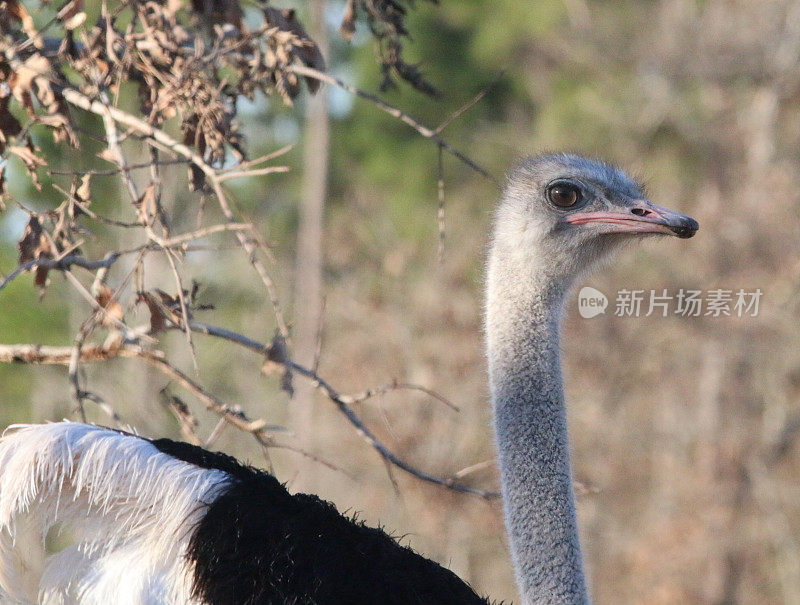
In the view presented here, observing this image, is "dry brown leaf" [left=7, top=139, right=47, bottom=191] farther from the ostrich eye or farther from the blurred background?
the blurred background

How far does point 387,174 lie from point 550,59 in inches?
127

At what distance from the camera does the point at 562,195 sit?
3613mm

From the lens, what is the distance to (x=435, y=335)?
15734mm

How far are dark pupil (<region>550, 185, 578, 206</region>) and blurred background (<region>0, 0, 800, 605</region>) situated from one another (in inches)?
400

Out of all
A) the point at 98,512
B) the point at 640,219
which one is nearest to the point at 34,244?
the point at 98,512

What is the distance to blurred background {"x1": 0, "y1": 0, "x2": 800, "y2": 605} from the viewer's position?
14.9 metres

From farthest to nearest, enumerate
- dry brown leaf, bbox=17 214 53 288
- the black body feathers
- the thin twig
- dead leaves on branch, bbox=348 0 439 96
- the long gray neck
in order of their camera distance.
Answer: dead leaves on branch, bbox=348 0 439 96
the thin twig
dry brown leaf, bbox=17 214 53 288
the long gray neck
the black body feathers

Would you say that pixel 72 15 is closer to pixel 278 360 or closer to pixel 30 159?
pixel 30 159

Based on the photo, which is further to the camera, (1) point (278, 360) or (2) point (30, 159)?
→ (2) point (30, 159)

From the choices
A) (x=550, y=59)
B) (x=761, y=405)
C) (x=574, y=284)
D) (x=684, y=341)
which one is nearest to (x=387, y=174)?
(x=550, y=59)

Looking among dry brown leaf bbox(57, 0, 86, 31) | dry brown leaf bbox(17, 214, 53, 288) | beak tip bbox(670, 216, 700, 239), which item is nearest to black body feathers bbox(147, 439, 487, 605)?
dry brown leaf bbox(17, 214, 53, 288)

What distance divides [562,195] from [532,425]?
76 cm

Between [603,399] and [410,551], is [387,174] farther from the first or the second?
[410,551]

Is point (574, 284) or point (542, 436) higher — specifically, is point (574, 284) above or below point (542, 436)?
above
